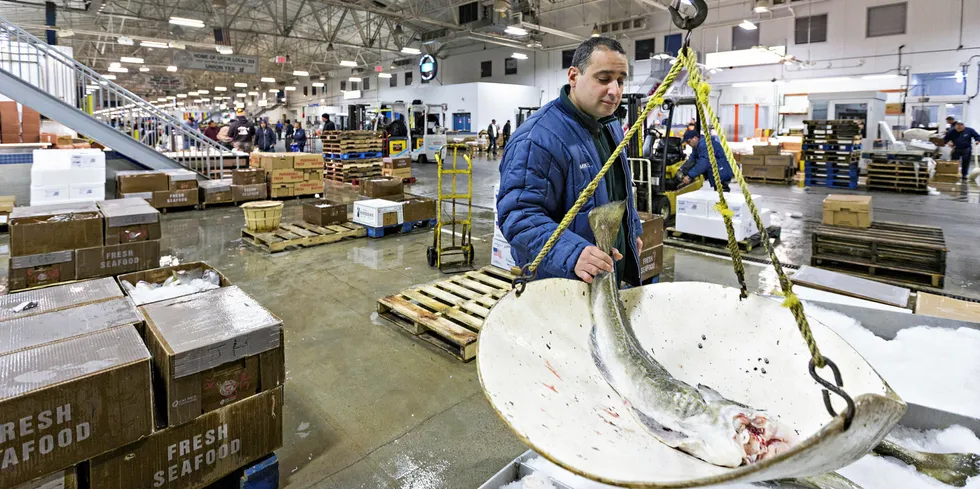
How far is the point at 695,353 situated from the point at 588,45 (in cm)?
119

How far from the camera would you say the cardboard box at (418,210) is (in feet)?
27.4

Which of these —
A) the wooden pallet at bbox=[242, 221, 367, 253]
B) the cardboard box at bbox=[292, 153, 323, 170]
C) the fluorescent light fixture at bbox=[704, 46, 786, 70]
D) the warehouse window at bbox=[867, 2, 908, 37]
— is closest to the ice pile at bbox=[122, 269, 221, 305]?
the wooden pallet at bbox=[242, 221, 367, 253]

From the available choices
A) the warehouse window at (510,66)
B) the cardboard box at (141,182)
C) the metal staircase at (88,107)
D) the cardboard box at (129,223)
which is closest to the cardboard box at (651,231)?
the cardboard box at (129,223)

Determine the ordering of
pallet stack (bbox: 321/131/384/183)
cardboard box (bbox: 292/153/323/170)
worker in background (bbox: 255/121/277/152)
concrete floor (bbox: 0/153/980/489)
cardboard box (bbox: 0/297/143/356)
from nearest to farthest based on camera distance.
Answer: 1. cardboard box (bbox: 0/297/143/356)
2. concrete floor (bbox: 0/153/980/489)
3. cardboard box (bbox: 292/153/323/170)
4. pallet stack (bbox: 321/131/384/183)
5. worker in background (bbox: 255/121/277/152)

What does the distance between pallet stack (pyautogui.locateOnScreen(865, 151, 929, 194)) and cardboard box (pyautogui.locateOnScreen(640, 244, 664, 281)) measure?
1114 centimetres

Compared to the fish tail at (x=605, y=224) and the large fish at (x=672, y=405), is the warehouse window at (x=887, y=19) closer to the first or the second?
the fish tail at (x=605, y=224)

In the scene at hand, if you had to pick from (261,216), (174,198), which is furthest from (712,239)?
(174,198)

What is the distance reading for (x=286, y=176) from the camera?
11852 millimetres

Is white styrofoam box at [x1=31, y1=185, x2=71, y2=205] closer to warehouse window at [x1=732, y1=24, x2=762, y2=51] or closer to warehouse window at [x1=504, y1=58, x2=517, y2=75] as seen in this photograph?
warehouse window at [x1=732, y1=24, x2=762, y2=51]

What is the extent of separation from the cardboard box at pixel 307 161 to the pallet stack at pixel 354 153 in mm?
2025

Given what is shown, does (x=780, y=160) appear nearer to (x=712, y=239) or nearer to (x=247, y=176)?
(x=712, y=239)

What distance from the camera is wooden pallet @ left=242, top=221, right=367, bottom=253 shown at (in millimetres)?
7234

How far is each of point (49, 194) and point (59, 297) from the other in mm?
7105

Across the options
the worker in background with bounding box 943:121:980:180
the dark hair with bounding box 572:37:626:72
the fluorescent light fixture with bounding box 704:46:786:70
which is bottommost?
the dark hair with bounding box 572:37:626:72
